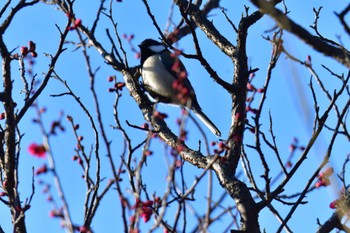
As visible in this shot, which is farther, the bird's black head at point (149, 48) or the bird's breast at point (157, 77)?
the bird's black head at point (149, 48)

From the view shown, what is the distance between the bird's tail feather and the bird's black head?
1190mm

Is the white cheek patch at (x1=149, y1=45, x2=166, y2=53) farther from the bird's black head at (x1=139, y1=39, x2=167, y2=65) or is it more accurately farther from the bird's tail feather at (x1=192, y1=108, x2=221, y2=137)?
the bird's tail feather at (x1=192, y1=108, x2=221, y2=137)

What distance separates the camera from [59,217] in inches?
103

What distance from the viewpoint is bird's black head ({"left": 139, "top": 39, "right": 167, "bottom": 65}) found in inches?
275

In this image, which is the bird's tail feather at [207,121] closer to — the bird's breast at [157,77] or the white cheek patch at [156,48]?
the bird's breast at [157,77]

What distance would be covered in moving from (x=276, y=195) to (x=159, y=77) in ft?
9.81

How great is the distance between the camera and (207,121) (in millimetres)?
5840

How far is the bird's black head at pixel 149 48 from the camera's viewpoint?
7.00 meters

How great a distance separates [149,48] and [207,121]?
1680 mm

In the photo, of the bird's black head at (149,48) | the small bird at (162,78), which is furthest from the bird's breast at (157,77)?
the bird's black head at (149,48)

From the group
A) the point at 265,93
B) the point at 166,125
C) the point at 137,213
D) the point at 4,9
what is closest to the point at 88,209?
the point at 137,213

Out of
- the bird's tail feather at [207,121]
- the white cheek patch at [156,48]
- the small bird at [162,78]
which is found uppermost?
the white cheek patch at [156,48]

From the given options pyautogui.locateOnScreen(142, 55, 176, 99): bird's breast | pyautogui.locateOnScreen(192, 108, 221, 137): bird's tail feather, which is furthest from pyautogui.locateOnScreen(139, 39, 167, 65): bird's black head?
pyautogui.locateOnScreen(192, 108, 221, 137): bird's tail feather

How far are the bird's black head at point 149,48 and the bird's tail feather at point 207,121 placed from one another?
46.9 inches
